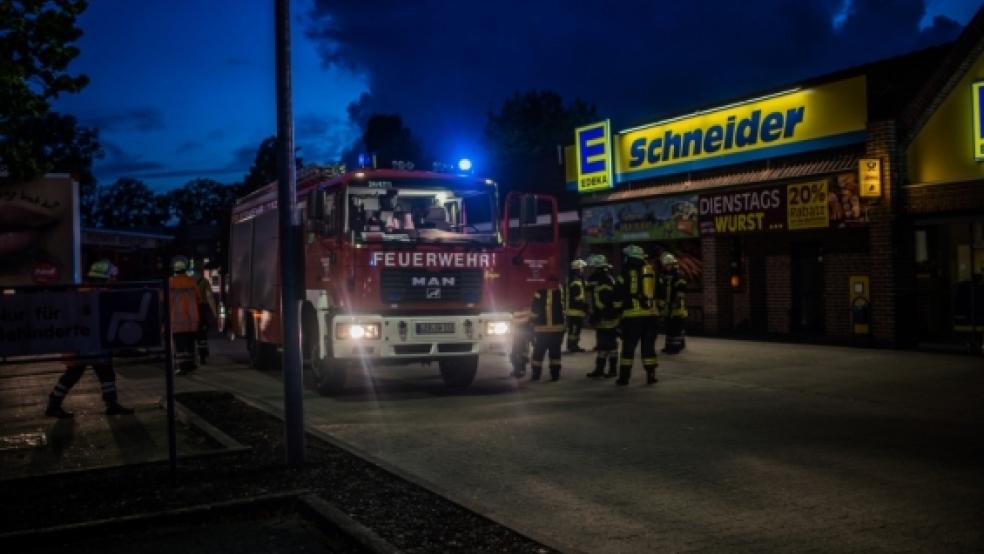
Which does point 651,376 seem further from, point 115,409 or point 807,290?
point 807,290

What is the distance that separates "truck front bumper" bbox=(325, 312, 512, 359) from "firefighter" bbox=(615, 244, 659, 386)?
5.46 ft

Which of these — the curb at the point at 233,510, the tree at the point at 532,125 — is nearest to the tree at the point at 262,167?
the tree at the point at 532,125

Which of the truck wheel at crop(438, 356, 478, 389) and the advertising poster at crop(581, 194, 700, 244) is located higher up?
the advertising poster at crop(581, 194, 700, 244)

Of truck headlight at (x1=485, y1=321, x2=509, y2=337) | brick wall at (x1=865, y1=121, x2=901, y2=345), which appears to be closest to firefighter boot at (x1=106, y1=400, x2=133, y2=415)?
truck headlight at (x1=485, y1=321, x2=509, y2=337)

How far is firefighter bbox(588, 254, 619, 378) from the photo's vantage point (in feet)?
42.6

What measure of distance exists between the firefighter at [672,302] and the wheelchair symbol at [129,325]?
36.5 ft

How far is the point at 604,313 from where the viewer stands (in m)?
13.1

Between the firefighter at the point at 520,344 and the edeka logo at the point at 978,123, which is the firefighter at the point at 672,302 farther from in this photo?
the edeka logo at the point at 978,123

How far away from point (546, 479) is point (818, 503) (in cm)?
207

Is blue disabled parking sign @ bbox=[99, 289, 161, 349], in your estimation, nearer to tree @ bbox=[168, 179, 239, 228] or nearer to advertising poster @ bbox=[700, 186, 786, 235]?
advertising poster @ bbox=[700, 186, 786, 235]

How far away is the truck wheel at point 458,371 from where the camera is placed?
42.5 ft

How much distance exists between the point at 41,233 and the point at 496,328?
9463mm

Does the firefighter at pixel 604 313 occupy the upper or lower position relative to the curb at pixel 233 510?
upper

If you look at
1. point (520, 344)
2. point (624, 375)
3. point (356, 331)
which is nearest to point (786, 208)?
point (624, 375)
